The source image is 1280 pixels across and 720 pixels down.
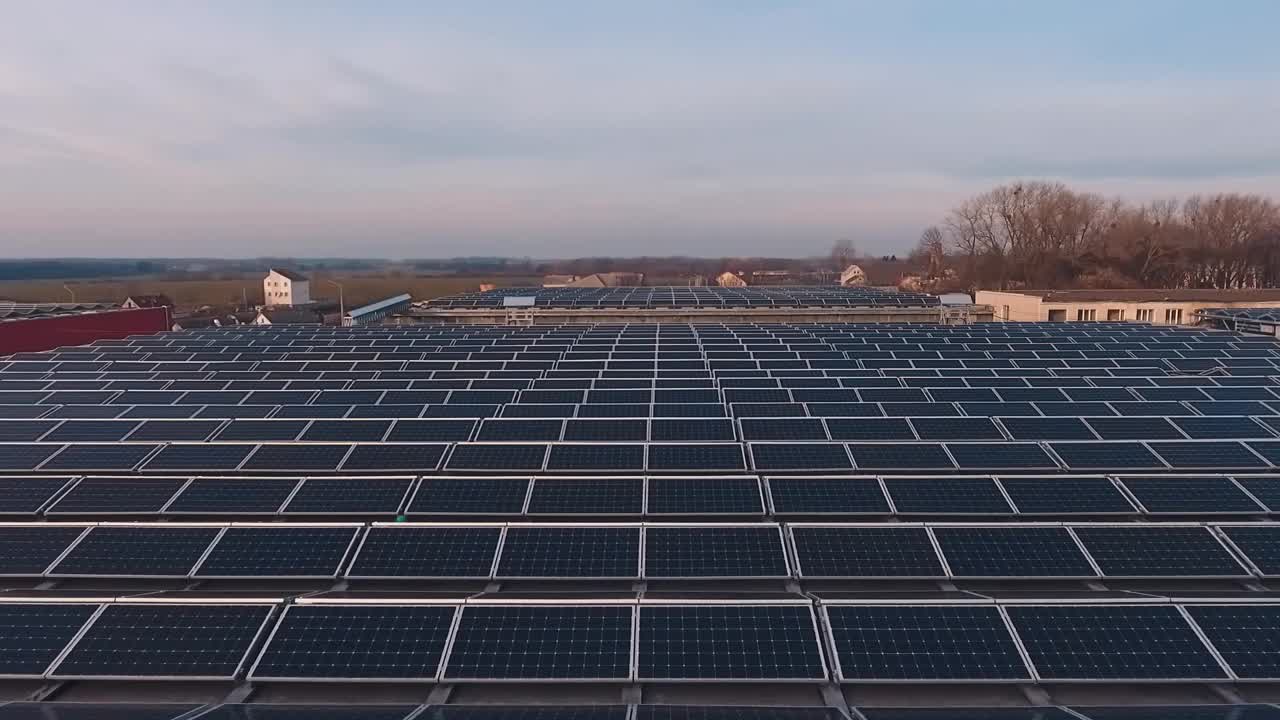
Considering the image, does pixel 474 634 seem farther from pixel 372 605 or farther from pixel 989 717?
pixel 989 717

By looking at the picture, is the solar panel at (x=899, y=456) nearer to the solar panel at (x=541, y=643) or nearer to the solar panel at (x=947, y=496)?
the solar panel at (x=947, y=496)

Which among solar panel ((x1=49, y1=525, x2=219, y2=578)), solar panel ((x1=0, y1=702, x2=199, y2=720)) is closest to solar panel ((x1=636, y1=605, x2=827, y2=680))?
solar panel ((x1=0, y1=702, x2=199, y2=720))

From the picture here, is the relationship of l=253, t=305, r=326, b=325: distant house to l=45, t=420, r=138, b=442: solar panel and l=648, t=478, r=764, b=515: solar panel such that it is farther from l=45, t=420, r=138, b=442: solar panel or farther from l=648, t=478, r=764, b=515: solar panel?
l=648, t=478, r=764, b=515: solar panel

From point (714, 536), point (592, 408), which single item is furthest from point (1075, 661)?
point (592, 408)

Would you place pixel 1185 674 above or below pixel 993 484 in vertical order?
below

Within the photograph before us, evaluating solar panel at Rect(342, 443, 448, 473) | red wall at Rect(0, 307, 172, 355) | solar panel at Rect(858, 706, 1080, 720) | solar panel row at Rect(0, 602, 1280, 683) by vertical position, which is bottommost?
solar panel at Rect(858, 706, 1080, 720)

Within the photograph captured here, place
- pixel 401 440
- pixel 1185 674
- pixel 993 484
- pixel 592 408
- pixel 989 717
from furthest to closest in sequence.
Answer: pixel 592 408 → pixel 401 440 → pixel 993 484 → pixel 1185 674 → pixel 989 717
